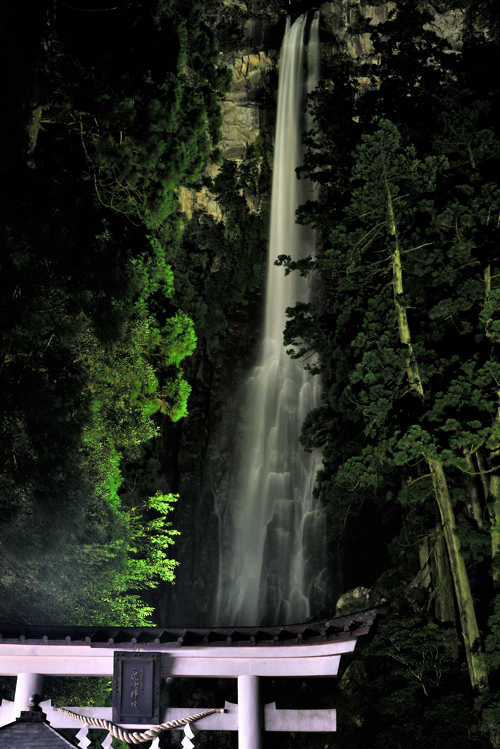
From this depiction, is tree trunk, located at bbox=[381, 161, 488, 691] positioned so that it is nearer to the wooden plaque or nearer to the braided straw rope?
the braided straw rope

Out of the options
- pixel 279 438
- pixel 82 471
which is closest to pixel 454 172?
pixel 82 471

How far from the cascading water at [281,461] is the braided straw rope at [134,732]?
13.2m

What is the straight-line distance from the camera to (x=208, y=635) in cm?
749

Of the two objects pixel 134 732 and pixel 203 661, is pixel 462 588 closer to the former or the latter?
pixel 203 661

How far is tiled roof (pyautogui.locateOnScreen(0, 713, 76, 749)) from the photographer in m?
5.35

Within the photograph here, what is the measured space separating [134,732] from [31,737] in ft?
7.17

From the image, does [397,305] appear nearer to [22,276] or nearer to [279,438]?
[22,276]

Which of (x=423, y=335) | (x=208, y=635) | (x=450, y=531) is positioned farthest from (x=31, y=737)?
(x=423, y=335)

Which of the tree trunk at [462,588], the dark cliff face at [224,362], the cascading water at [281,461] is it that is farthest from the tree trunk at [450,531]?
the dark cliff face at [224,362]

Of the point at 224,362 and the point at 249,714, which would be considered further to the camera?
the point at 224,362

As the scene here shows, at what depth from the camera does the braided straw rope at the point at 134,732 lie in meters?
7.25

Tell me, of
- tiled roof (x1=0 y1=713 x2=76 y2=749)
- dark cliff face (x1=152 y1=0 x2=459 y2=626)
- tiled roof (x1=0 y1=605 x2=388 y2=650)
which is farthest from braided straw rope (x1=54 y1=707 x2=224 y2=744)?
dark cliff face (x1=152 y1=0 x2=459 y2=626)

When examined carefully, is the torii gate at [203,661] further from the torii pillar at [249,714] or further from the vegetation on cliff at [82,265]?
the vegetation on cliff at [82,265]

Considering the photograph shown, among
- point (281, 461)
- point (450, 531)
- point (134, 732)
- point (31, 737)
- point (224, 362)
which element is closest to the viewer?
point (31, 737)
